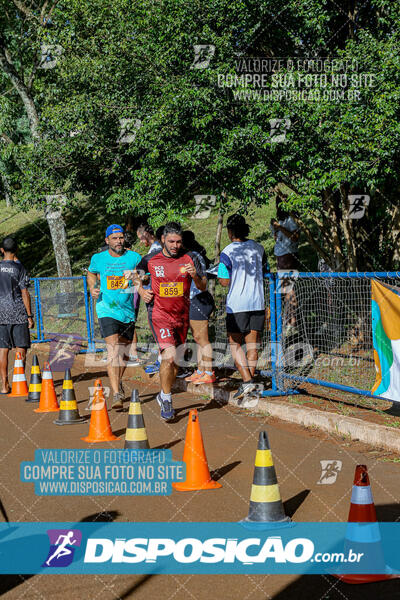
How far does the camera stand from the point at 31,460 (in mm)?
6590

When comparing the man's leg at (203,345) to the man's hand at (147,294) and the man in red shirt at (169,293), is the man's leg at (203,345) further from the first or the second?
the man's hand at (147,294)

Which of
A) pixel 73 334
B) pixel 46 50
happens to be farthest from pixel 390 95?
pixel 46 50

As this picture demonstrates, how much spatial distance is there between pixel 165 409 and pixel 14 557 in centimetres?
372

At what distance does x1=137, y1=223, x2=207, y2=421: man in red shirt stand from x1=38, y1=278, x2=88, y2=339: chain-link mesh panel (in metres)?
6.92

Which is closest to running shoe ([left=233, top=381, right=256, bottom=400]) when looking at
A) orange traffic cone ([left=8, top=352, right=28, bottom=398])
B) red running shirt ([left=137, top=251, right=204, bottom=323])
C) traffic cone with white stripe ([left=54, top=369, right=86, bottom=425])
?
red running shirt ([left=137, top=251, right=204, bottom=323])

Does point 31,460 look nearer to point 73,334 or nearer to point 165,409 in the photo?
point 165,409

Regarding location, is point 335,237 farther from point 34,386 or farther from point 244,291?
point 34,386

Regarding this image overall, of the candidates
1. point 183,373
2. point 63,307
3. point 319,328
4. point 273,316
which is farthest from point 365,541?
point 63,307

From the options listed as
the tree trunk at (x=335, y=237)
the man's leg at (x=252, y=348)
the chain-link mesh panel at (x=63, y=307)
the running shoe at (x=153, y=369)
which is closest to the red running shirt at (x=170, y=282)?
the man's leg at (x=252, y=348)

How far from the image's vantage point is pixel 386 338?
6719 millimetres

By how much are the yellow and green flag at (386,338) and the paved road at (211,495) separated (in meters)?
0.62

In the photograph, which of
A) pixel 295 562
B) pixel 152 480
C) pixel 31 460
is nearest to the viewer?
pixel 295 562

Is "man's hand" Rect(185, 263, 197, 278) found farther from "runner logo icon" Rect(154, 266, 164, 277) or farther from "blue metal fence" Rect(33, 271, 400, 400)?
"blue metal fence" Rect(33, 271, 400, 400)

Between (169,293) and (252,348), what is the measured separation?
127 cm
